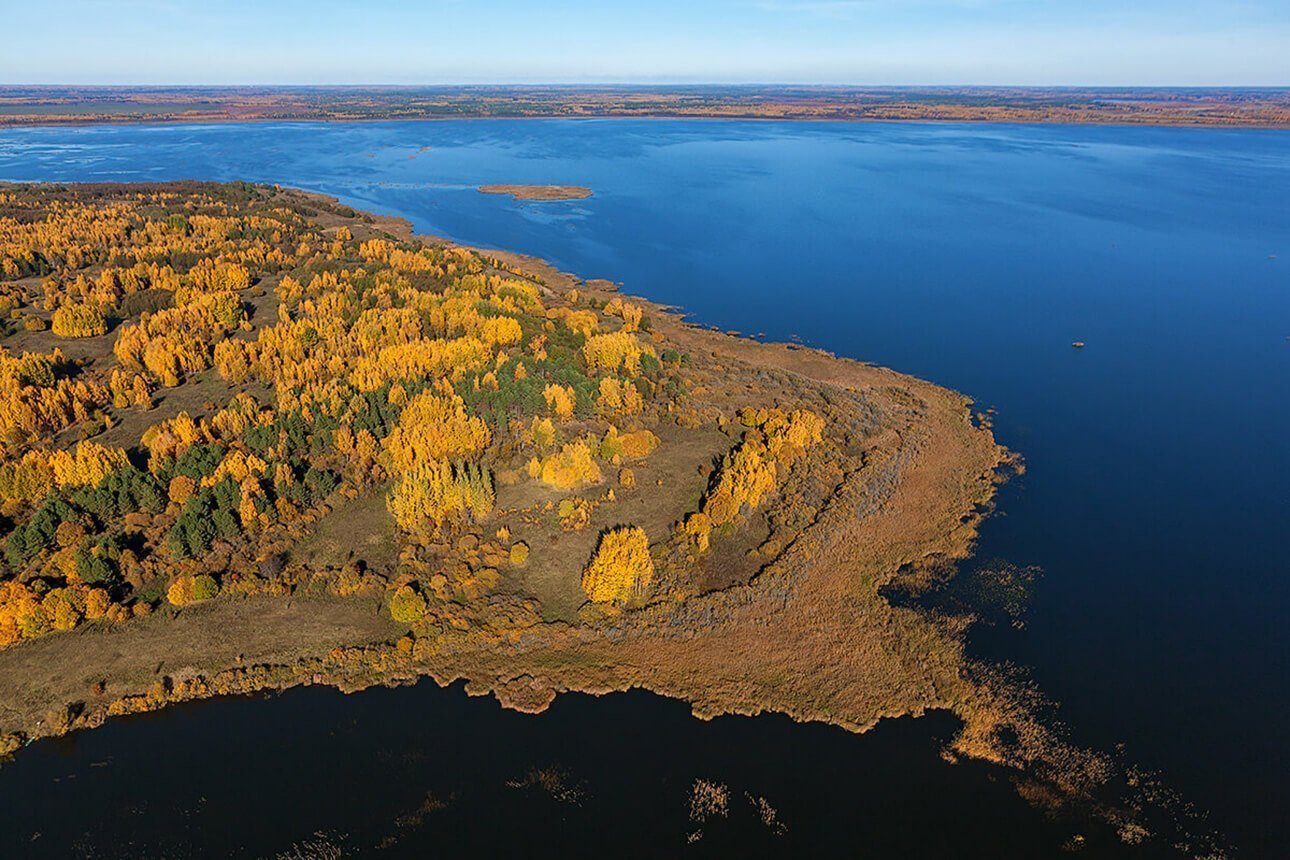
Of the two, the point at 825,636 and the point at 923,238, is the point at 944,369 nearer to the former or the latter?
the point at 825,636

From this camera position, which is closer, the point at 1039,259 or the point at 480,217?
the point at 1039,259

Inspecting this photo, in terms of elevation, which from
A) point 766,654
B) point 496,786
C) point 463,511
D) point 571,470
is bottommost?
point 496,786

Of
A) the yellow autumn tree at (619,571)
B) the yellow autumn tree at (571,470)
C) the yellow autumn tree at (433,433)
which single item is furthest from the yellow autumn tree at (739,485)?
the yellow autumn tree at (433,433)


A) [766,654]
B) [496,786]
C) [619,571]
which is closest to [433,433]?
[619,571]

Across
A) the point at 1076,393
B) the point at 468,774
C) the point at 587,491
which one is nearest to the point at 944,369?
the point at 1076,393

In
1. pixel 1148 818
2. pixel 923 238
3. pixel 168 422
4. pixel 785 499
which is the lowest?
pixel 1148 818

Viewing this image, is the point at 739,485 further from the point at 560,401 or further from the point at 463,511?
the point at 463,511

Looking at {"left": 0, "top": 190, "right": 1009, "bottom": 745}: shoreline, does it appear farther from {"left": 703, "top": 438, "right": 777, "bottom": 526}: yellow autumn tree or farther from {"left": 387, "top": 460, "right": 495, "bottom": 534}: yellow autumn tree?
{"left": 387, "top": 460, "right": 495, "bottom": 534}: yellow autumn tree

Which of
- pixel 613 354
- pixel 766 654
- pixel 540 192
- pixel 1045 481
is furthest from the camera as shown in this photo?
pixel 540 192
